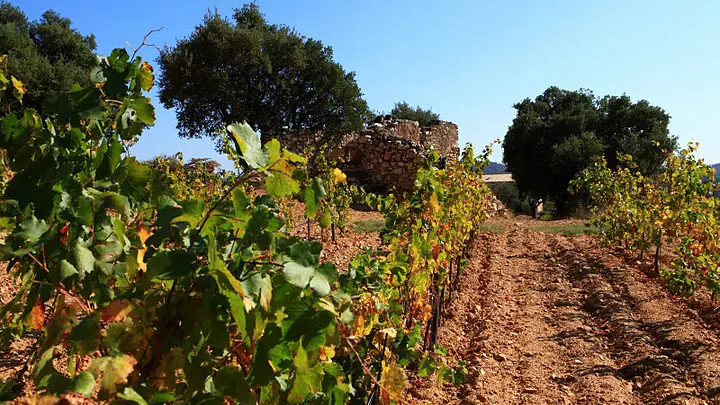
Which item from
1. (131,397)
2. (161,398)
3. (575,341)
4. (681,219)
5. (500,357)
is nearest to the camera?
(131,397)

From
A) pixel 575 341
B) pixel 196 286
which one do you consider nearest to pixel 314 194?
pixel 196 286

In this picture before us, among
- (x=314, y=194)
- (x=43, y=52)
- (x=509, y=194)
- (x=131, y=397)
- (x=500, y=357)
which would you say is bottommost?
(x=500, y=357)

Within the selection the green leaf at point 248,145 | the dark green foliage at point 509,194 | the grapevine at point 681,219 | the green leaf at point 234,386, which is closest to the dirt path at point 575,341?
the grapevine at point 681,219

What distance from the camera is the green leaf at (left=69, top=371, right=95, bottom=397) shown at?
92 cm

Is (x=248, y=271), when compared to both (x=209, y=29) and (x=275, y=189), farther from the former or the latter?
(x=209, y=29)

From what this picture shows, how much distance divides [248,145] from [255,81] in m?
16.1

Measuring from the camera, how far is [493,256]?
864 centimetres

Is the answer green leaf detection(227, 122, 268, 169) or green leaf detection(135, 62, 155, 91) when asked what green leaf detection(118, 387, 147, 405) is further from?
green leaf detection(135, 62, 155, 91)

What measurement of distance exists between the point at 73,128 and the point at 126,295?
515 millimetres

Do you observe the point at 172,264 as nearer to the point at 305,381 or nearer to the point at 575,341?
the point at 305,381

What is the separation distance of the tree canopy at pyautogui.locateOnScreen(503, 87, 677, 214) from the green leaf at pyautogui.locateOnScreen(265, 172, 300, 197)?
63.2 ft

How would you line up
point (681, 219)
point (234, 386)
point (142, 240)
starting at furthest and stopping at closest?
1. point (681, 219)
2. point (142, 240)
3. point (234, 386)

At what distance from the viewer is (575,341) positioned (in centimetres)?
474

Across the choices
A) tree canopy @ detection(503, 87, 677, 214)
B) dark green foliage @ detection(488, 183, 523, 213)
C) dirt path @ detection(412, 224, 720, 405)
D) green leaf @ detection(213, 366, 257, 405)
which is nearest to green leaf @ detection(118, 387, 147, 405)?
green leaf @ detection(213, 366, 257, 405)
